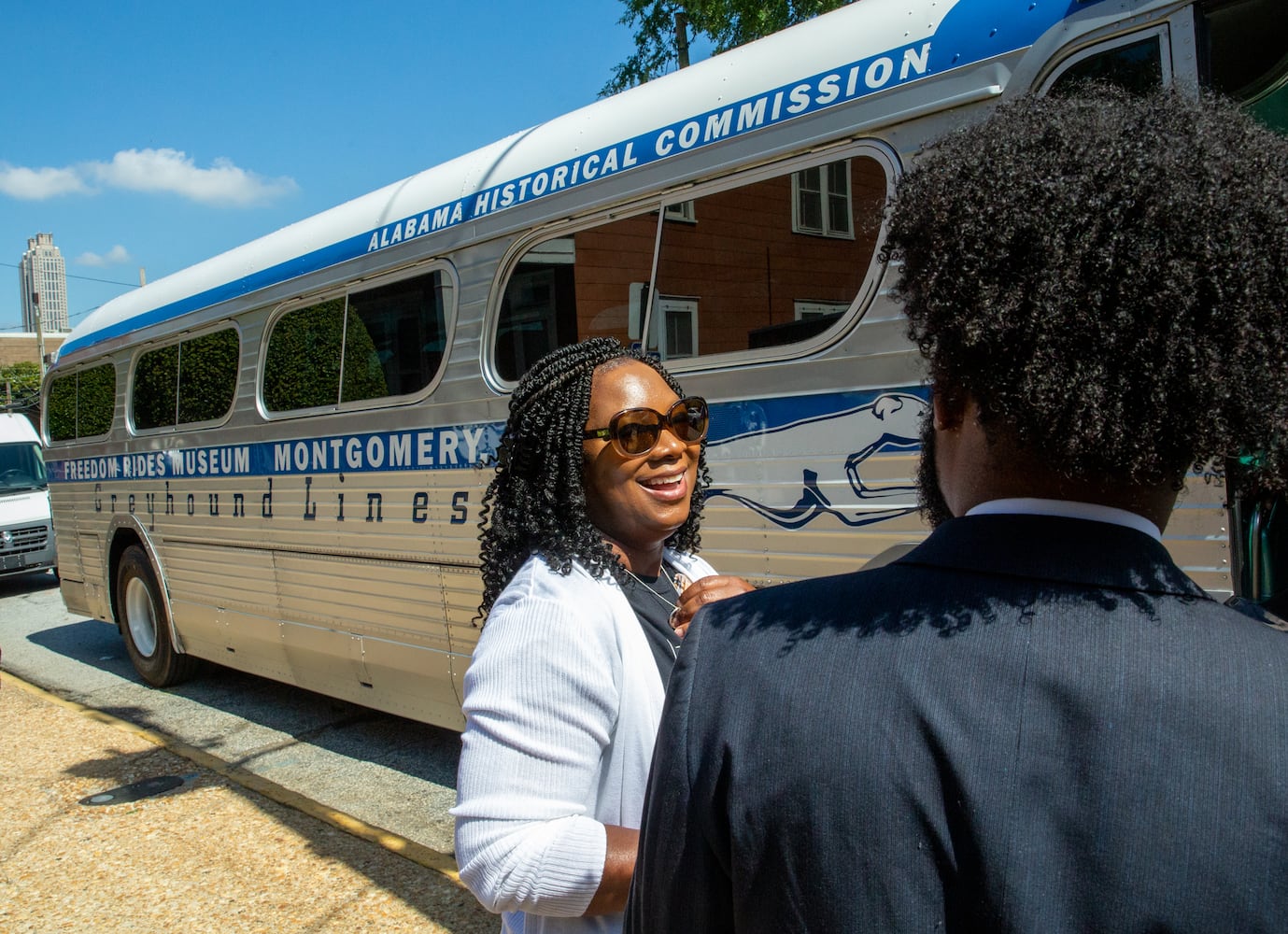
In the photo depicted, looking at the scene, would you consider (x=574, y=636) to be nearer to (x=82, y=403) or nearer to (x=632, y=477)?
(x=632, y=477)

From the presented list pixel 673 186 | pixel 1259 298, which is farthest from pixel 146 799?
pixel 1259 298

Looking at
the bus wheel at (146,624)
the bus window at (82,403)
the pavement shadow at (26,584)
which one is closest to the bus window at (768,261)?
the bus wheel at (146,624)

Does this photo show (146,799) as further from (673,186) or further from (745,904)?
(745,904)

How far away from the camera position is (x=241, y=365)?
6066 mm

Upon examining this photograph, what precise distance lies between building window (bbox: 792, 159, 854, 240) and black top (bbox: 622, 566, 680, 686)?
62.9 inches

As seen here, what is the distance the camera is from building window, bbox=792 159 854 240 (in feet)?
10.2

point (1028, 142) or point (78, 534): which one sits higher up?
point (1028, 142)

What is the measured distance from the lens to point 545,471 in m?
1.89

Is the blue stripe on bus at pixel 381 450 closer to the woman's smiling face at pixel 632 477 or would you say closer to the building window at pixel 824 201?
the building window at pixel 824 201

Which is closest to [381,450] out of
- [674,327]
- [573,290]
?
[573,290]

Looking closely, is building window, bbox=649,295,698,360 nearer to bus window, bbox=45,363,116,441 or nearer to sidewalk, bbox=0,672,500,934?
sidewalk, bbox=0,672,500,934

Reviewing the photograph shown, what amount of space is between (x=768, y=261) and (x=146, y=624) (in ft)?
21.1

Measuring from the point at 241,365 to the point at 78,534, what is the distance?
3.54 m

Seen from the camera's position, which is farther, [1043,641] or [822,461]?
[822,461]
